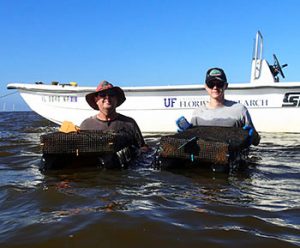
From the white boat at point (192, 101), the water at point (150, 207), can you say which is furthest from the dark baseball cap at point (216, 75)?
the white boat at point (192, 101)

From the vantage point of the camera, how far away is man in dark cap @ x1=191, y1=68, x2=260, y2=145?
474cm

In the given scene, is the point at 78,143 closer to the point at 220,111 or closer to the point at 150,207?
the point at 150,207

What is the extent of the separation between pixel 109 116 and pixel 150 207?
85.6 inches

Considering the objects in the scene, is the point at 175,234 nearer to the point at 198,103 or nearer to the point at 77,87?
the point at 198,103

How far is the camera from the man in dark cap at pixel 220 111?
15.6 feet

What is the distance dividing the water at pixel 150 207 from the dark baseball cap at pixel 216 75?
1045 millimetres

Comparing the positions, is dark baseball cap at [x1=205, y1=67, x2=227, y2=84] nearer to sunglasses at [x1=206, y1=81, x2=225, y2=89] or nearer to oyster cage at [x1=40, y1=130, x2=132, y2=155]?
sunglasses at [x1=206, y1=81, x2=225, y2=89]

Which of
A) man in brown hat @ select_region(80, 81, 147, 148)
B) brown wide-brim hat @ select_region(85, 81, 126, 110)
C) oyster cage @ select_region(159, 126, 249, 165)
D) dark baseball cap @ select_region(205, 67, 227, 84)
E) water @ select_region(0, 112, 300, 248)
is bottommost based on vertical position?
water @ select_region(0, 112, 300, 248)

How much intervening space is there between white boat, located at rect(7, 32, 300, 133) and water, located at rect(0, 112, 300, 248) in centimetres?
428

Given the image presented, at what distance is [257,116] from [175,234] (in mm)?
7381

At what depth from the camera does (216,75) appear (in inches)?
186

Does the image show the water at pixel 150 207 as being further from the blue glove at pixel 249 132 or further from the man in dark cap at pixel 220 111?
the man in dark cap at pixel 220 111

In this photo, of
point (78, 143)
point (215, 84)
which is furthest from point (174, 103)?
point (78, 143)

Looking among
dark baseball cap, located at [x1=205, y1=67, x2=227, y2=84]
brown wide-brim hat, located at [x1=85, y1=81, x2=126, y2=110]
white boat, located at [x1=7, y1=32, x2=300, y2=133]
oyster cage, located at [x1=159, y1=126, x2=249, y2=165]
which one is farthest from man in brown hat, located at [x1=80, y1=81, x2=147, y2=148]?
white boat, located at [x1=7, y1=32, x2=300, y2=133]
